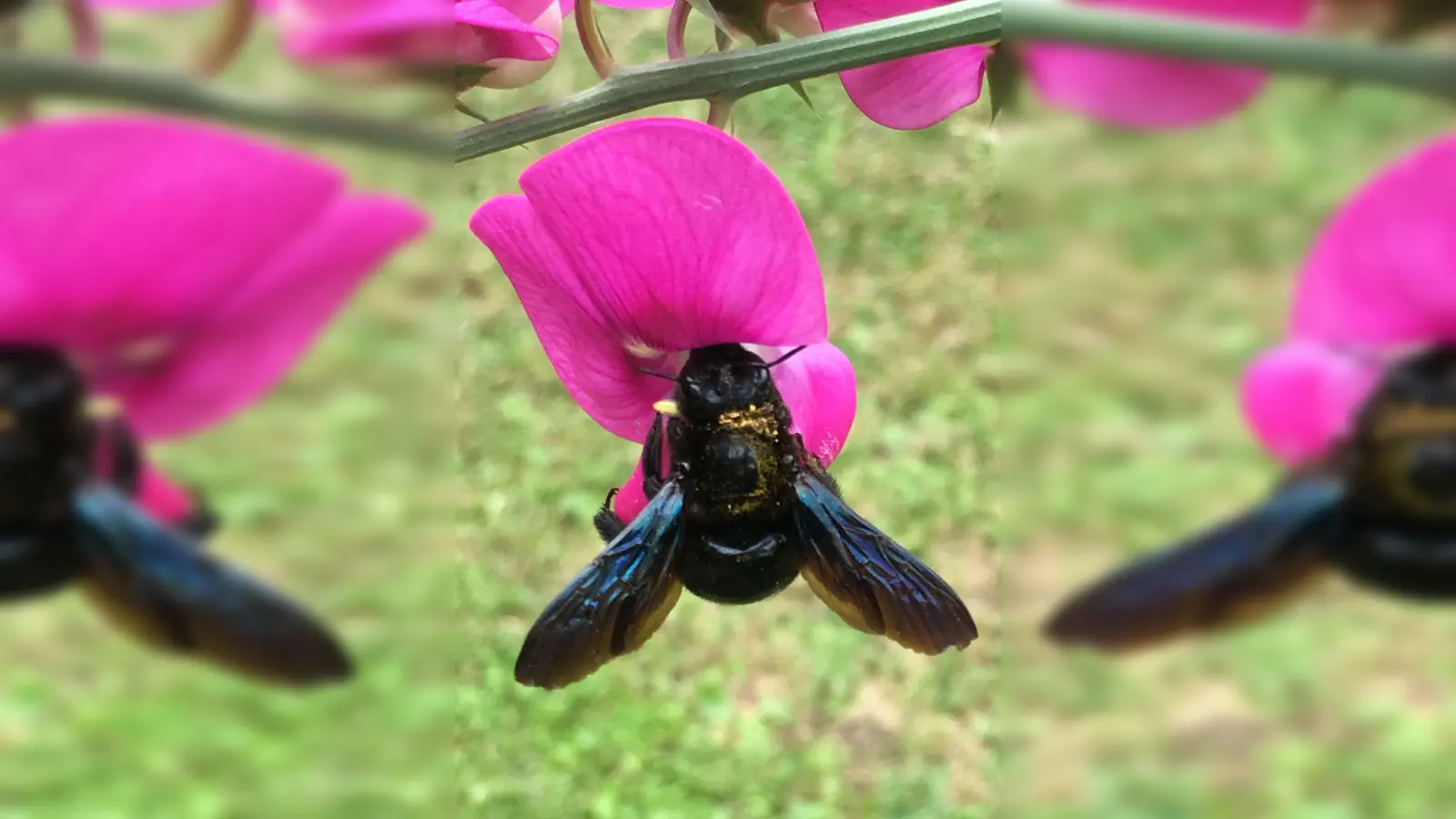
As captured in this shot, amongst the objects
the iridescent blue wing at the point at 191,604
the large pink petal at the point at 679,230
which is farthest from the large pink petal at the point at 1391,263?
the iridescent blue wing at the point at 191,604

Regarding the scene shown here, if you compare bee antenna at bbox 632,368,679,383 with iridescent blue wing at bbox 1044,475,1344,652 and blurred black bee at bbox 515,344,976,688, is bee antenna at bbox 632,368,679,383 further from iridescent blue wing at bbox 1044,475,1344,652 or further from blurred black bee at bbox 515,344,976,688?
iridescent blue wing at bbox 1044,475,1344,652

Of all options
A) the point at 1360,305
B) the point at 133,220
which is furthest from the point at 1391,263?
the point at 133,220

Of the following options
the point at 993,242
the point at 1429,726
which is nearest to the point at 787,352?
the point at 993,242

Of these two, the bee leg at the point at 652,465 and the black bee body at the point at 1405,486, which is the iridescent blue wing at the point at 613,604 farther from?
the black bee body at the point at 1405,486

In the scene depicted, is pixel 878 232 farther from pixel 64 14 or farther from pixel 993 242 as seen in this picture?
pixel 64 14

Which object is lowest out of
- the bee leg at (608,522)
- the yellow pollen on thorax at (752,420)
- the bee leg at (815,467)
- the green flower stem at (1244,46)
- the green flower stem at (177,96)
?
the bee leg at (608,522)

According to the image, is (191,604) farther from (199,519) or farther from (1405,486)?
(1405,486)
